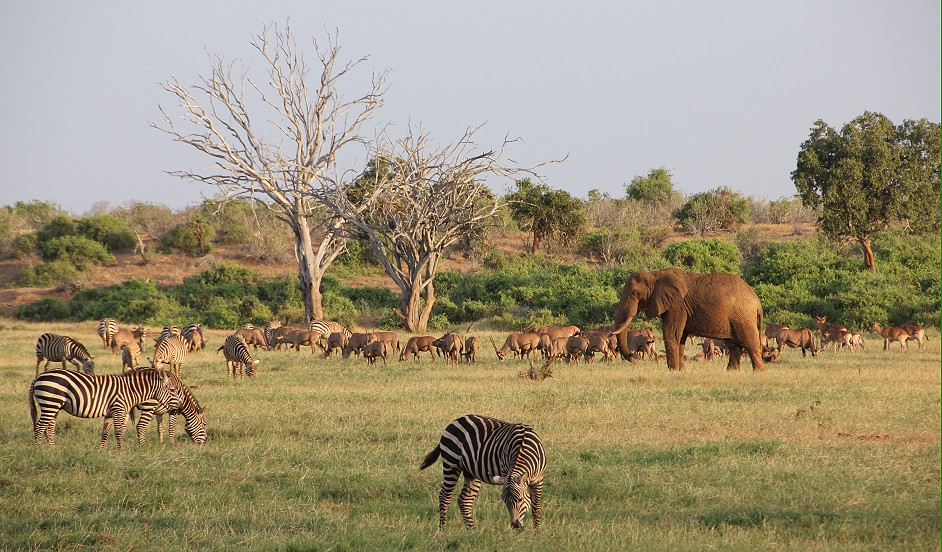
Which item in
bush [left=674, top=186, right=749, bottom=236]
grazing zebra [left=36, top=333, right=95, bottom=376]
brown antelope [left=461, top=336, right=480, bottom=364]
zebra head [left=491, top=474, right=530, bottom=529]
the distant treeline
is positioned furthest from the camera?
bush [left=674, top=186, right=749, bottom=236]

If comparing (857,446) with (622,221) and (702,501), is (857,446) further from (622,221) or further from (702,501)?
(622,221)

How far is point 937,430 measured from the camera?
1463cm

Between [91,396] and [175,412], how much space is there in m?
1.23

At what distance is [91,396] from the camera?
44.2 ft

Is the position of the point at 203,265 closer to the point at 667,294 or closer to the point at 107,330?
the point at 107,330

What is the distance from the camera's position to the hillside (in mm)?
55444

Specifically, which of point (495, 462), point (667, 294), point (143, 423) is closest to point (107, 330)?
point (667, 294)

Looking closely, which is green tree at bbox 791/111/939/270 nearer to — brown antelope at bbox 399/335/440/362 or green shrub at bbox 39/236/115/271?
brown antelope at bbox 399/335/440/362

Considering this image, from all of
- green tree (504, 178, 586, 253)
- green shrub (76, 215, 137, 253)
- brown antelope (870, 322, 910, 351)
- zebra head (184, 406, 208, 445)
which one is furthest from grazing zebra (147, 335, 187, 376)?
green shrub (76, 215, 137, 253)

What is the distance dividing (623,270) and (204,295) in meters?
20.3

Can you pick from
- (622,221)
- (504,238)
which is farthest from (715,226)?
(504,238)

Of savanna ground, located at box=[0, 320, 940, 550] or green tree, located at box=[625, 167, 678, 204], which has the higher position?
green tree, located at box=[625, 167, 678, 204]

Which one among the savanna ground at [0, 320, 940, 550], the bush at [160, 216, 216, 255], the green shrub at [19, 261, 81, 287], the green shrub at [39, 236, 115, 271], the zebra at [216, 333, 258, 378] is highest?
the bush at [160, 216, 216, 255]

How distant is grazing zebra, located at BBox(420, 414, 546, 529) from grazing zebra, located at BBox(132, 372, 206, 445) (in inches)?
220
